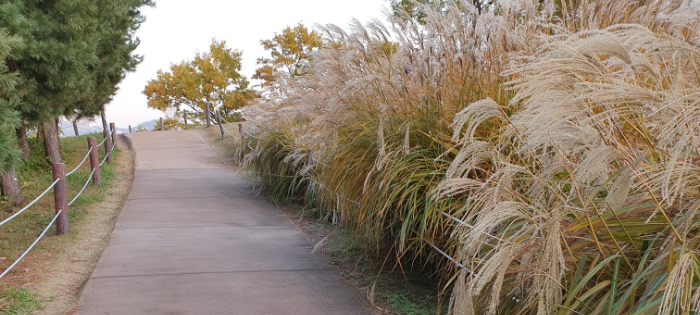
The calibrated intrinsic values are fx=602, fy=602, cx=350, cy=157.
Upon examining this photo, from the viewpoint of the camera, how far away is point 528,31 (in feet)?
16.8

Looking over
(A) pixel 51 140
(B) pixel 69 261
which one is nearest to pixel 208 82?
(A) pixel 51 140

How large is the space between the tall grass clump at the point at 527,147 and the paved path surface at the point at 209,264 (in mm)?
691

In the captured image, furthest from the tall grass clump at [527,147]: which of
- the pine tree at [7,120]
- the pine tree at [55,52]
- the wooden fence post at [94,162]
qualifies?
the wooden fence post at [94,162]

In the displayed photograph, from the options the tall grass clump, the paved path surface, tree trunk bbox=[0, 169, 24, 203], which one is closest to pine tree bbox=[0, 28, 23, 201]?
the paved path surface

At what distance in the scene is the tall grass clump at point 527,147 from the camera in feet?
7.94

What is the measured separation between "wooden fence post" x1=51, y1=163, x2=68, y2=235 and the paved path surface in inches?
25.7

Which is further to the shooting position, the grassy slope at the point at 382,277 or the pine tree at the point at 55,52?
the pine tree at the point at 55,52

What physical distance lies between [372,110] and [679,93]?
3.29 m

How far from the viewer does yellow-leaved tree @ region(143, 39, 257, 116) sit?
38.0 meters

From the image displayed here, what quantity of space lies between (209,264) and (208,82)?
3392 cm

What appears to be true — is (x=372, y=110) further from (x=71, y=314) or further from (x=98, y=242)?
(x=98, y=242)

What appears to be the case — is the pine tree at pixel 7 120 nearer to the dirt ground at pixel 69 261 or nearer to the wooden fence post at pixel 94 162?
the dirt ground at pixel 69 261

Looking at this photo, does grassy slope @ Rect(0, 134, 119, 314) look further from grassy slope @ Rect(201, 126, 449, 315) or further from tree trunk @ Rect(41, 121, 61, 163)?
grassy slope @ Rect(201, 126, 449, 315)

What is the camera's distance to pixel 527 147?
9.44 feet
